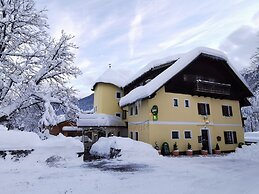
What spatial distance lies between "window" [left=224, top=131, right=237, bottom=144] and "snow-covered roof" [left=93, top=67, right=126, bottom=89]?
13.6 m

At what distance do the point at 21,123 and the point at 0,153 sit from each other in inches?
259

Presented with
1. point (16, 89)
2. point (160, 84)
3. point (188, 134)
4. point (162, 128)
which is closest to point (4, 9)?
point (16, 89)

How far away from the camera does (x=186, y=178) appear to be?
28.8ft

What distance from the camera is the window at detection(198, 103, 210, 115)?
22500mm

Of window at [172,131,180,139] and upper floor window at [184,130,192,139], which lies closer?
window at [172,131,180,139]

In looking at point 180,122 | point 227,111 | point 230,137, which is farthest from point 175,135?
point 227,111

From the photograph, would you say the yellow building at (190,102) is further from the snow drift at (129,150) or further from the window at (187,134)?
the snow drift at (129,150)

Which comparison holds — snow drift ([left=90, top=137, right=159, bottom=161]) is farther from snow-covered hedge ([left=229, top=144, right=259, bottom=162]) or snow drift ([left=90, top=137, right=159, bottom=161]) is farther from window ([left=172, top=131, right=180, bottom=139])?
snow-covered hedge ([left=229, top=144, right=259, bottom=162])

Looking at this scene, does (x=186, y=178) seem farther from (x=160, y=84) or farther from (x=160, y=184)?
(x=160, y=84)

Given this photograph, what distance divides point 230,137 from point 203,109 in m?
4.41

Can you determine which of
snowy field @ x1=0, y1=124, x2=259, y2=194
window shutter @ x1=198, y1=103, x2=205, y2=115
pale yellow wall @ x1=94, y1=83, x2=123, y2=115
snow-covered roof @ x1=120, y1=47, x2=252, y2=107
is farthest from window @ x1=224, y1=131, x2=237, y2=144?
snowy field @ x1=0, y1=124, x2=259, y2=194

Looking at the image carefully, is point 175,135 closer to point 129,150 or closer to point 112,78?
point 129,150

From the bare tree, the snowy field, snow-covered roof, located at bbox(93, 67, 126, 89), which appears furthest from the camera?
snow-covered roof, located at bbox(93, 67, 126, 89)

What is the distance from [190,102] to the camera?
872 inches
